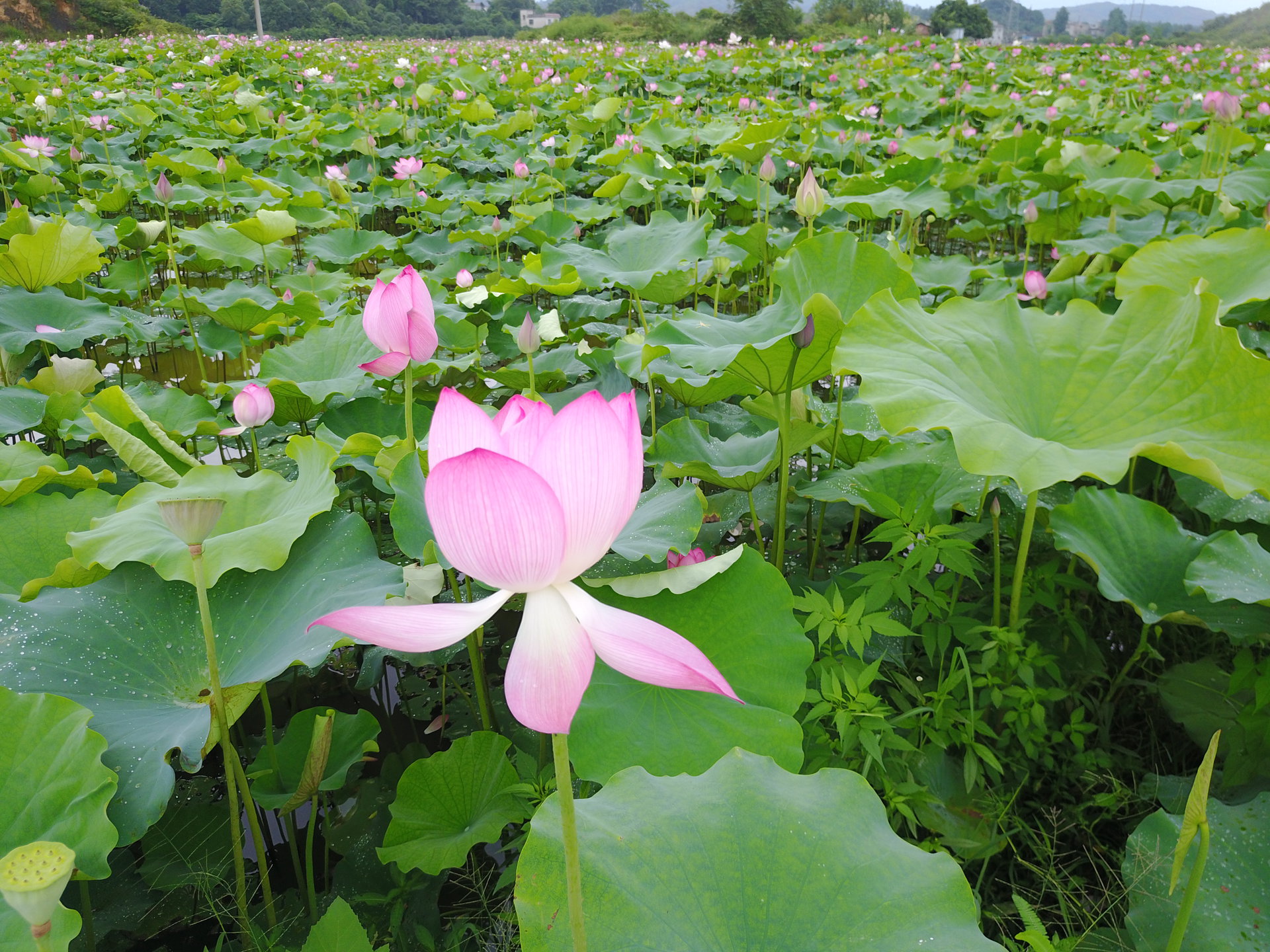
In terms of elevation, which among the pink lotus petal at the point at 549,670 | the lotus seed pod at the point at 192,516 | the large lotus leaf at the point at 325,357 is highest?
the pink lotus petal at the point at 549,670

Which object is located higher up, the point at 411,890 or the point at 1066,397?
the point at 1066,397

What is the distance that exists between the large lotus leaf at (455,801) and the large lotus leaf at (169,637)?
0.97 ft

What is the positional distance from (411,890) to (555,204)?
3.55 m

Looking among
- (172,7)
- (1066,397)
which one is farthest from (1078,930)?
(172,7)

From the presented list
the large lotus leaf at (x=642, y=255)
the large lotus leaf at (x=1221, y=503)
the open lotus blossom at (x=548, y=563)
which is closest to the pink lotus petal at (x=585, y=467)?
the open lotus blossom at (x=548, y=563)

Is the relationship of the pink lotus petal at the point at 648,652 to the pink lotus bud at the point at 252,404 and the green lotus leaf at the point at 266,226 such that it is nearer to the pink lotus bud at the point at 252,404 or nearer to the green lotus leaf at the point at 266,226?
the pink lotus bud at the point at 252,404

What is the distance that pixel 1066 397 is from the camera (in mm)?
1338

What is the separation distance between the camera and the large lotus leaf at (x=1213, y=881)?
1.00 metres

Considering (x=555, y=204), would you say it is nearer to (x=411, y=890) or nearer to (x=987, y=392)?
(x=987, y=392)

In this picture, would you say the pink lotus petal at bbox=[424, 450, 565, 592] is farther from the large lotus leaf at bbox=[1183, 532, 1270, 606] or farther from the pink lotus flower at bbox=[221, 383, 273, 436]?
the pink lotus flower at bbox=[221, 383, 273, 436]

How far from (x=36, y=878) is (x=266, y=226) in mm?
2631

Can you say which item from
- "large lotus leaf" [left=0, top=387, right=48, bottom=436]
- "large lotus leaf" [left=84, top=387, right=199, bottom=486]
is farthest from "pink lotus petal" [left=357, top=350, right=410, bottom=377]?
"large lotus leaf" [left=0, top=387, right=48, bottom=436]

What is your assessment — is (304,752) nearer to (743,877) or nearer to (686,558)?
(686,558)

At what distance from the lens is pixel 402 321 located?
1.26 m
